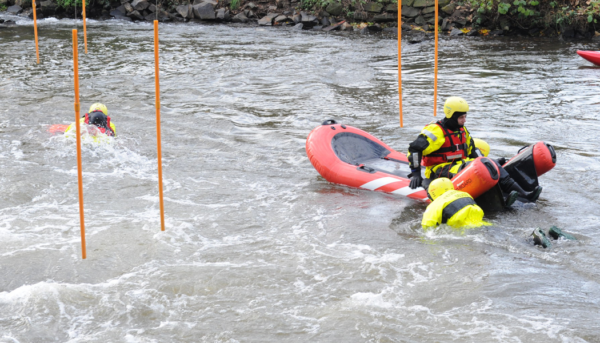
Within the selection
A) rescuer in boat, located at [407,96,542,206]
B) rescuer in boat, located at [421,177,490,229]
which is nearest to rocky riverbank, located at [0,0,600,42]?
rescuer in boat, located at [407,96,542,206]

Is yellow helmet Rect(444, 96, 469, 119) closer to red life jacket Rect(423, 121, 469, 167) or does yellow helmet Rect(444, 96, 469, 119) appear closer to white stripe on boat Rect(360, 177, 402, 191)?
red life jacket Rect(423, 121, 469, 167)

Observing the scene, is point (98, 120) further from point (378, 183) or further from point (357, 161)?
point (378, 183)

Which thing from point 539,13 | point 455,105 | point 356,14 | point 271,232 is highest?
point 356,14

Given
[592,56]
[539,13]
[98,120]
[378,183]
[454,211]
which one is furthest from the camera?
[539,13]

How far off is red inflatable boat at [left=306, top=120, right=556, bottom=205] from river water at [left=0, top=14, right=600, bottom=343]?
5.6 inches

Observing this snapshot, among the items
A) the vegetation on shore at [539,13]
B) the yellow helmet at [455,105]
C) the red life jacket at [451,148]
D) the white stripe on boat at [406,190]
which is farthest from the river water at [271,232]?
the vegetation on shore at [539,13]

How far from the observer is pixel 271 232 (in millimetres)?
5445

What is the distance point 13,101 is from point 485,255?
882 cm

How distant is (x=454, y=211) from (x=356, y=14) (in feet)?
52.5

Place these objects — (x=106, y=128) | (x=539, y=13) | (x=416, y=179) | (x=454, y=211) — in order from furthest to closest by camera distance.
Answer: (x=539, y=13)
(x=106, y=128)
(x=416, y=179)
(x=454, y=211)

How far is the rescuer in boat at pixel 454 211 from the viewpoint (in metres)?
4.95

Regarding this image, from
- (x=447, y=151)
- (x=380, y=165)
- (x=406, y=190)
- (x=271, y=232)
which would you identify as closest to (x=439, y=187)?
(x=447, y=151)

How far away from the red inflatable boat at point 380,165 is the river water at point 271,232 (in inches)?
5.6

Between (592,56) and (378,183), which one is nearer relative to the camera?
(378,183)
